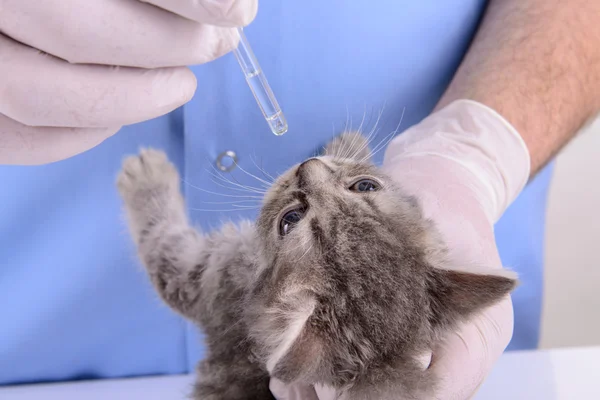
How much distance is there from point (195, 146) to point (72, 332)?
67 cm

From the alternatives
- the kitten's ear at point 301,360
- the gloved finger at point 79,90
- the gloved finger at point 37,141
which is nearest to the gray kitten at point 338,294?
the kitten's ear at point 301,360

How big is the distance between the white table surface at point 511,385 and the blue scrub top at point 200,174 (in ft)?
0.20

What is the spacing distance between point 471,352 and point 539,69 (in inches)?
31.4

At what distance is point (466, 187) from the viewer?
1104mm

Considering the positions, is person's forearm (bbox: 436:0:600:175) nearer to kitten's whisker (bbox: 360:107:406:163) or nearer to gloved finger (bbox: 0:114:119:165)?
kitten's whisker (bbox: 360:107:406:163)

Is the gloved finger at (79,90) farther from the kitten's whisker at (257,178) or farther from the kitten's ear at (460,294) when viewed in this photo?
the kitten's ear at (460,294)

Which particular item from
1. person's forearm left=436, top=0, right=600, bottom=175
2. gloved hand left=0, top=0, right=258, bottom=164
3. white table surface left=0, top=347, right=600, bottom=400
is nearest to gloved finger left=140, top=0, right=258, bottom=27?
gloved hand left=0, top=0, right=258, bottom=164

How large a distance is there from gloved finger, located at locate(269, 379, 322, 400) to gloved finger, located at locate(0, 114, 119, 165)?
599mm

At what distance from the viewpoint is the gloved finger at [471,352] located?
0.83 meters

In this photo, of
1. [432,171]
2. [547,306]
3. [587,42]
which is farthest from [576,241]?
[432,171]

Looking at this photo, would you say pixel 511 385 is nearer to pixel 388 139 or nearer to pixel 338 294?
pixel 388 139

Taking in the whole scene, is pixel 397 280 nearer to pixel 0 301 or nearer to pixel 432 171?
pixel 432 171

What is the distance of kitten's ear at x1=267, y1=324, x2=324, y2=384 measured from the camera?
662mm

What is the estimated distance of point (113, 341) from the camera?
4.61 feet
